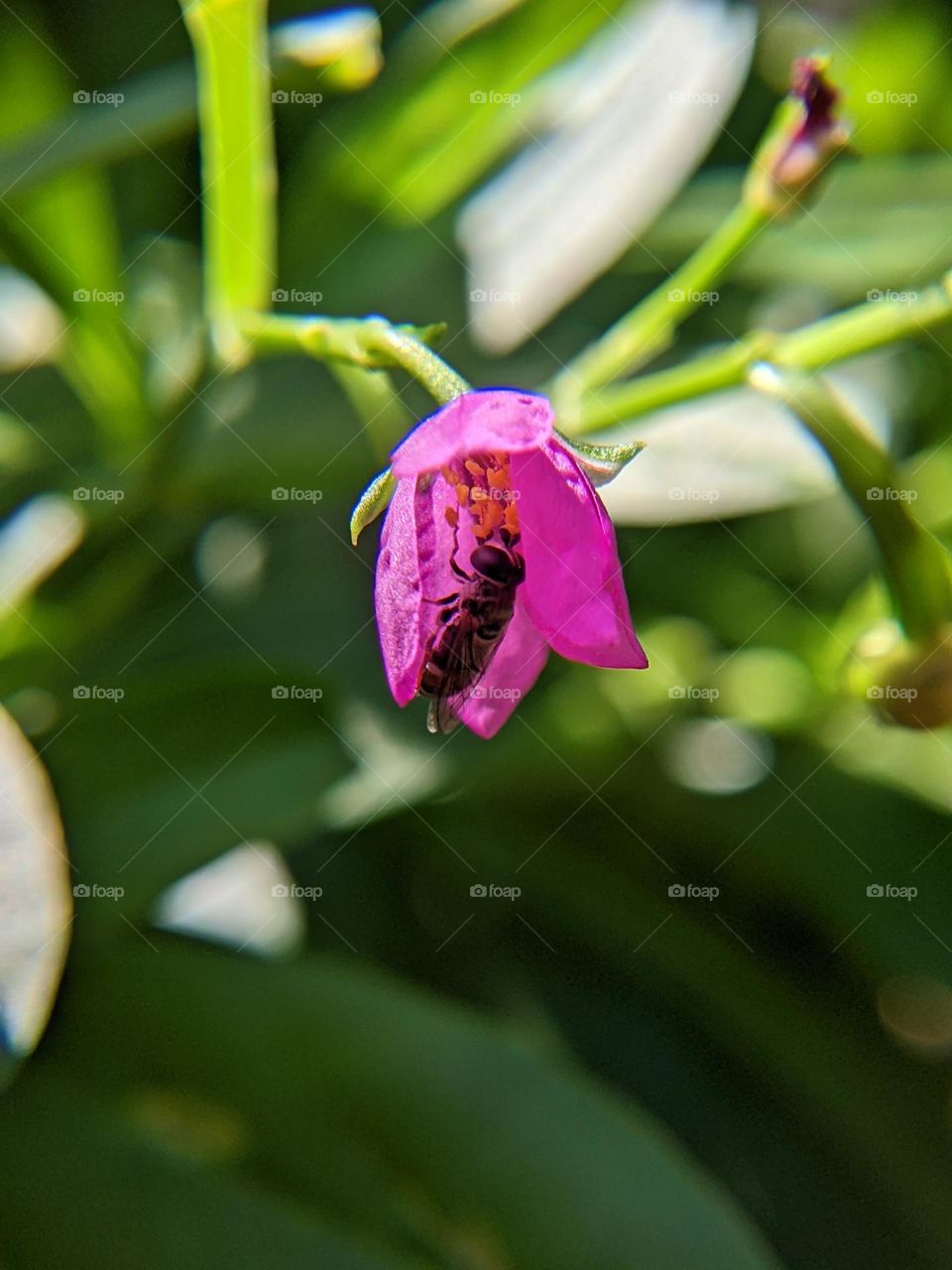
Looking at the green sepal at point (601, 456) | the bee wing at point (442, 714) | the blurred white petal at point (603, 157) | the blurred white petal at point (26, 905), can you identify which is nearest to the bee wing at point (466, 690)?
the bee wing at point (442, 714)

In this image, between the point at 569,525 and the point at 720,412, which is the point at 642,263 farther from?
the point at 569,525

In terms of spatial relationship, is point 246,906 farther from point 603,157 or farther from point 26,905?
point 603,157

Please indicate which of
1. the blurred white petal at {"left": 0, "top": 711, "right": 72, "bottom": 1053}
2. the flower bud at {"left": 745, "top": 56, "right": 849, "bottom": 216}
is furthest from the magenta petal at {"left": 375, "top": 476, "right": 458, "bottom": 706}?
the flower bud at {"left": 745, "top": 56, "right": 849, "bottom": 216}

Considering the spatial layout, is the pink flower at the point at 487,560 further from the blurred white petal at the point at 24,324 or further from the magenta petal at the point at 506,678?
the blurred white petal at the point at 24,324

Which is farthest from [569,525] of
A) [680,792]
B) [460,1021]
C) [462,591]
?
[680,792]

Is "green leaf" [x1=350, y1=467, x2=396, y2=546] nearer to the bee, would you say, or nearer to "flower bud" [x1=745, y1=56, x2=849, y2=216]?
the bee
